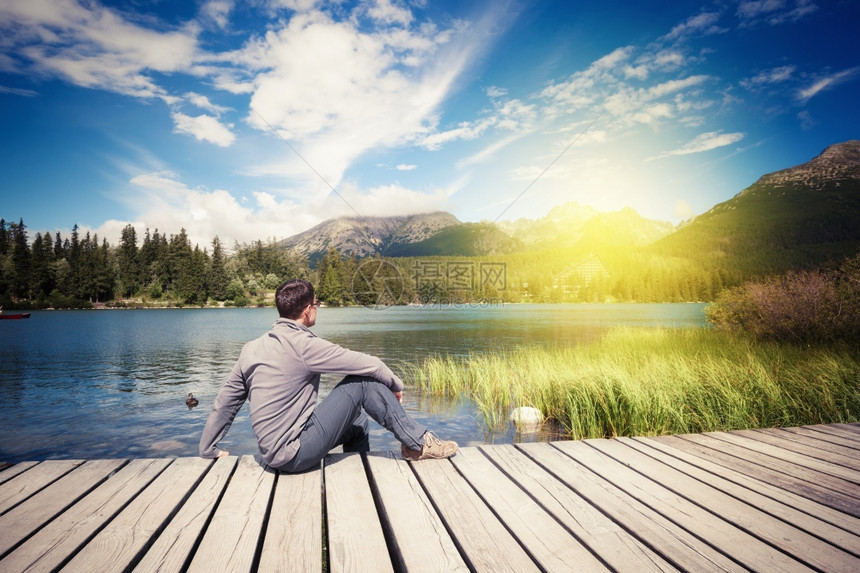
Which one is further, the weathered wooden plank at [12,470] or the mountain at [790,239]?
the mountain at [790,239]

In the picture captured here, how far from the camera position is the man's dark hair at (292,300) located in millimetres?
3852

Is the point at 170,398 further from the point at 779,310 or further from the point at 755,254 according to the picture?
the point at 755,254

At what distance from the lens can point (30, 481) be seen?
12.0ft

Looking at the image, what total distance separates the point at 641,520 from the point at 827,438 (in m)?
3.75

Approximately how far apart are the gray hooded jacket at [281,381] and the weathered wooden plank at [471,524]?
106 centimetres

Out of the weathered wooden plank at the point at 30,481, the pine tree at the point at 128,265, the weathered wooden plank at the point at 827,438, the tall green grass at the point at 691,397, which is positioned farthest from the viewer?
the pine tree at the point at 128,265

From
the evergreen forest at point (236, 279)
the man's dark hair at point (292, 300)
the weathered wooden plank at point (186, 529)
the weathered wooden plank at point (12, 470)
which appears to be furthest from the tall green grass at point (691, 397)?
the evergreen forest at point (236, 279)

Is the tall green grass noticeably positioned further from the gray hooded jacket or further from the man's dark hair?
the man's dark hair

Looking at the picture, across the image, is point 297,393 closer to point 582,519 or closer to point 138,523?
point 138,523

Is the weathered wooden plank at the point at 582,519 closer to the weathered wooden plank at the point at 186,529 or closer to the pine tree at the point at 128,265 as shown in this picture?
the weathered wooden plank at the point at 186,529

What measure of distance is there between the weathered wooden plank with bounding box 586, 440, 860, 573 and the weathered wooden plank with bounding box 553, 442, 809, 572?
0.06 metres

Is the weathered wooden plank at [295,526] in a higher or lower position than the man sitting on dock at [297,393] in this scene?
lower

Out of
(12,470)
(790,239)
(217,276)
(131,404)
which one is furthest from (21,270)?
(790,239)

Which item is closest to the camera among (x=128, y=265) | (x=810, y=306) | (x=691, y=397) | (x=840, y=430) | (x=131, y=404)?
(x=840, y=430)
